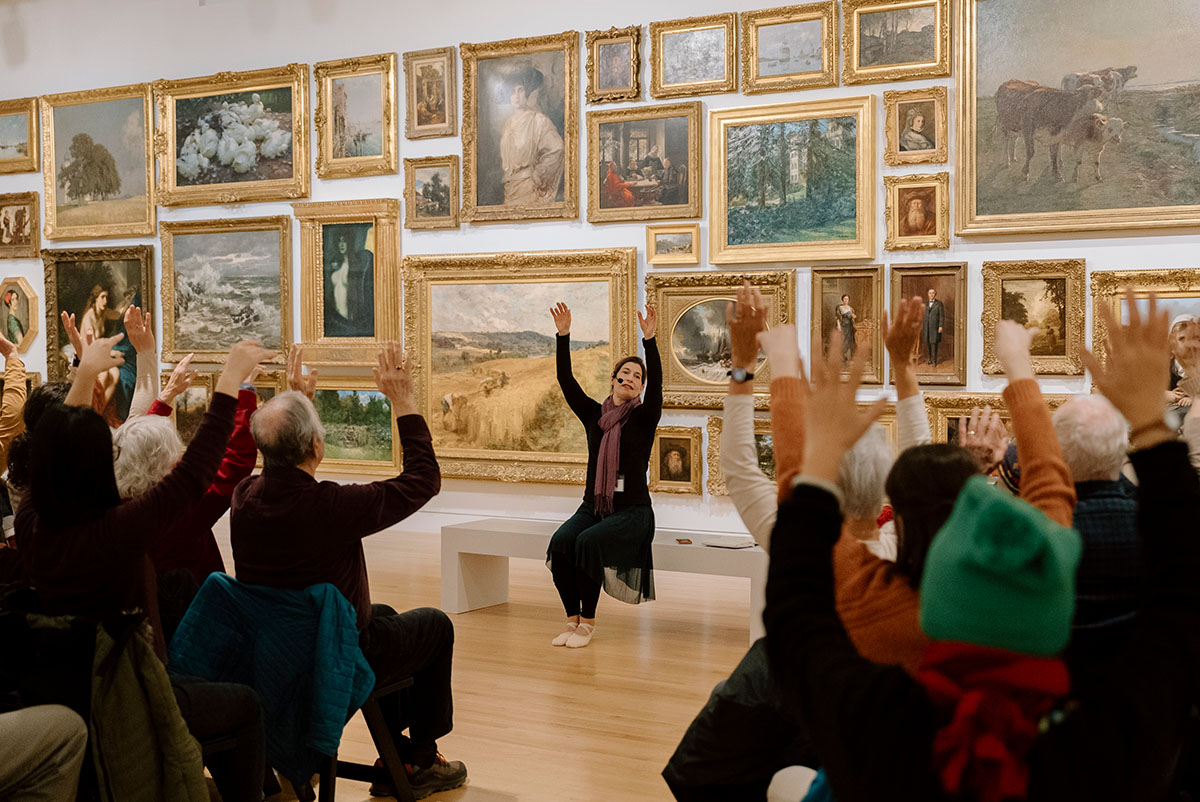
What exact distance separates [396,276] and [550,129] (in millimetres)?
2764

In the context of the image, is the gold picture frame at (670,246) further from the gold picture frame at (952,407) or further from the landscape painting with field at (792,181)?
the gold picture frame at (952,407)

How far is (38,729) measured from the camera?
149 inches

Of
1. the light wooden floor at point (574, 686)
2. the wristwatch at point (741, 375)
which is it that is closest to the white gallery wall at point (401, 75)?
the light wooden floor at point (574, 686)

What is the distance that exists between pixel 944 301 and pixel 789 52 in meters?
3.18

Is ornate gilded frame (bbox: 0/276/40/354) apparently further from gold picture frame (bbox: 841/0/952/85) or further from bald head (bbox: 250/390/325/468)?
bald head (bbox: 250/390/325/468)

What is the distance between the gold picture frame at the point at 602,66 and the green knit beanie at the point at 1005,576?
37.4ft

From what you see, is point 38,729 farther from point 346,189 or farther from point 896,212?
point 346,189

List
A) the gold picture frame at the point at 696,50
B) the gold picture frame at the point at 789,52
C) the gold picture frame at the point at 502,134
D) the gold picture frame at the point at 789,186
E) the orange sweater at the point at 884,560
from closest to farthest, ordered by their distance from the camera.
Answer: the orange sweater at the point at 884,560, the gold picture frame at the point at 789,186, the gold picture frame at the point at 789,52, the gold picture frame at the point at 696,50, the gold picture frame at the point at 502,134

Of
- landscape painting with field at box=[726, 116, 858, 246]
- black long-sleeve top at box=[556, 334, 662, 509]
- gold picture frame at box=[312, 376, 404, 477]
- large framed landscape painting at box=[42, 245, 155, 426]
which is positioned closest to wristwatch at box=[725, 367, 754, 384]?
black long-sleeve top at box=[556, 334, 662, 509]

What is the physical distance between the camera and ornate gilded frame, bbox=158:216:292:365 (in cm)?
1486

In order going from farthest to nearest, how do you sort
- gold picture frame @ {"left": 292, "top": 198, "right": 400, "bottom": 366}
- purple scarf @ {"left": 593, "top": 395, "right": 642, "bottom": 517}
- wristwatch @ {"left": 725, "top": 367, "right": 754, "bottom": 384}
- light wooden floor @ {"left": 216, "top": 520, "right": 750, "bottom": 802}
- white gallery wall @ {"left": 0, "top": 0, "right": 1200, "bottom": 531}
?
1. gold picture frame @ {"left": 292, "top": 198, "right": 400, "bottom": 366}
2. white gallery wall @ {"left": 0, "top": 0, "right": 1200, "bottom": 531}
3. purple scarf @ {"left": 593, "top": 395, "right": 642, "bottom": 517}
4. light wooden floor @ {"left": 216, "top": 520, "right": 750, "bottom": 802}
5. wristwatch @ {"left": 725, "top": 367, "right": 754, "bottom": 384}

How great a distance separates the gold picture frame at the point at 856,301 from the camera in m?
11.8

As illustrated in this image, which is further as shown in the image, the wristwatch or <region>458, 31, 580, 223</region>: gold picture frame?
<region>458, 31, 580, 223</region>: gold picture frame

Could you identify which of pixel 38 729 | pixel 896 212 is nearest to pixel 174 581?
pixel 38 729
